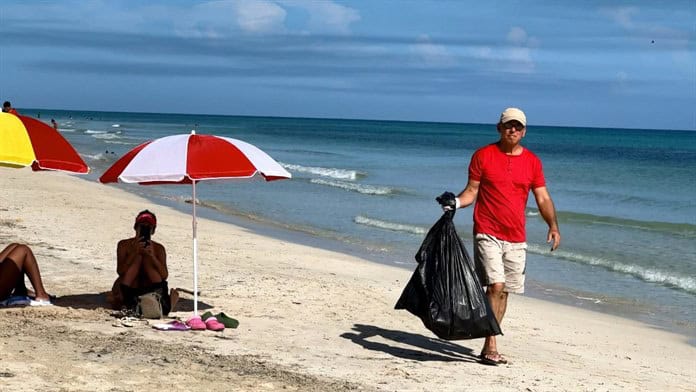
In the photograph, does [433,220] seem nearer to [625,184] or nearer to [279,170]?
[279,170]

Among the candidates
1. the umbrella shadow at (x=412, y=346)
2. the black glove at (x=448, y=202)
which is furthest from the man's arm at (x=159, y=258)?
the black glove at (x=448, y=202)

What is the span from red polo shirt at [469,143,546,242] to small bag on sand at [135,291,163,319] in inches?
107

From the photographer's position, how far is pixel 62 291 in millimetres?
8516

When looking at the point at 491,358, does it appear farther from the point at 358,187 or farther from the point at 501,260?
the point at 358,187

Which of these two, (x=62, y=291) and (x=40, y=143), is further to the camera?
(x=62, y=291)

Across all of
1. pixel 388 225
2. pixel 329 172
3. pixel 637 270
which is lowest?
pixel 388 225

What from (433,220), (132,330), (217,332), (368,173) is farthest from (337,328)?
(368,173)

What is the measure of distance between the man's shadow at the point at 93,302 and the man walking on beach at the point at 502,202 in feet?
9.15

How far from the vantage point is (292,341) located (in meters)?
7.05

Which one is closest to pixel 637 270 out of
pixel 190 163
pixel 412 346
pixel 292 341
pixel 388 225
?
pixel 388 225

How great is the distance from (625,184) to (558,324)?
1047 inches

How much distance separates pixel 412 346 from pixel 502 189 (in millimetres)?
1596

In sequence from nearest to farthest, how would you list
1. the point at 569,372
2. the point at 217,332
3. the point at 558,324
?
the point at 569,372 → the point at 217,332 → the point at 558,324

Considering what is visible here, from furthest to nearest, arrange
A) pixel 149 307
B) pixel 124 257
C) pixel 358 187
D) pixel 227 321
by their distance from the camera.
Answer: pixel 358 187, pixel 124 257, pixel 149 307, pixel 227 321
